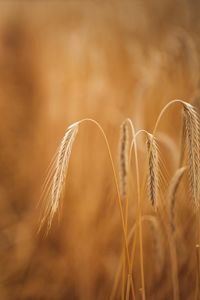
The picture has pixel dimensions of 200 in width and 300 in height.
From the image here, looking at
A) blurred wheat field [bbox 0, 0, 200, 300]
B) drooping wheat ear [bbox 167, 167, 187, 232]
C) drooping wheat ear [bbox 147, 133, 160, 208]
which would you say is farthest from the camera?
blurred wheat field [bbox 0, 0, 200, 300]

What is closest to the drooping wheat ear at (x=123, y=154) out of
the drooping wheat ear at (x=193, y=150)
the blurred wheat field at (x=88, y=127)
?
the blurred wheat field at (x=88, y=127)

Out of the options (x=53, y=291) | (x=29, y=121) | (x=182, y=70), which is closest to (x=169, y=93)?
(x=182, y=70)

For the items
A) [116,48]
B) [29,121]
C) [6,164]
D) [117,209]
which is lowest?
[117,209]

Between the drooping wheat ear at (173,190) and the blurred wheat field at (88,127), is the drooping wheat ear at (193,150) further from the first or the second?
the blurred wheat field at (88,127)

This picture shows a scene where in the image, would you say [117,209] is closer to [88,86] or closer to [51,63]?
[88,86]

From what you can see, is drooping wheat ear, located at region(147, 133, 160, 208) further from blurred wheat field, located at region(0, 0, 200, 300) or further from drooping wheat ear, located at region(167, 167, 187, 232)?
blurred wheat field, located at region(0, 0, 200, 300)

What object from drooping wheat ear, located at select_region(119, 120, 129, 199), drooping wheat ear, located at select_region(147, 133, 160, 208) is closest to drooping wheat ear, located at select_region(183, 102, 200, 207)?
drooping wheat ear, located at select_region(147, 133, 160, 208)
